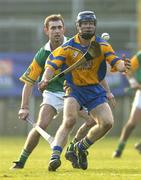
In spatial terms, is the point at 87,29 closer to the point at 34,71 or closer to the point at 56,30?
the point at 56,30

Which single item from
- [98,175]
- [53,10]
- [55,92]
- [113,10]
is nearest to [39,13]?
[53,10]

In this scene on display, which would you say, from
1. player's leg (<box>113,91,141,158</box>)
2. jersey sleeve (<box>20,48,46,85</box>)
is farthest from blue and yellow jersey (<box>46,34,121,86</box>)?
player's leg (<box>113,91,141,158</box>)

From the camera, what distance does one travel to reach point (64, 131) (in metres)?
12.2

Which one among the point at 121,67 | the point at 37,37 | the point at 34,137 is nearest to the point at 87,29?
the point at 121,67

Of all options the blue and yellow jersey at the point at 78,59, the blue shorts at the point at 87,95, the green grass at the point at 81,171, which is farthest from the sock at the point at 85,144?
the blue and yellow jersey at the point at 78,59

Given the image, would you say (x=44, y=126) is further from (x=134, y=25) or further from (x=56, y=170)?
(x=134, y=25)

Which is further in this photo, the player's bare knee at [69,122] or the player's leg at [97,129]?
the player's leg at [97,129]

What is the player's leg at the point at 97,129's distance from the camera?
12.3 meters

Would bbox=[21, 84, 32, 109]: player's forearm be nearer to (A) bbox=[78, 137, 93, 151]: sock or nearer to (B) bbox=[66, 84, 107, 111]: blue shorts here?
(B) bbox=[66, 84, 107, 111]: blue shorts

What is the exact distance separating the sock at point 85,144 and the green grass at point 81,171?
1.08 ft

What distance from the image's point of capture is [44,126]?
42.5 feet

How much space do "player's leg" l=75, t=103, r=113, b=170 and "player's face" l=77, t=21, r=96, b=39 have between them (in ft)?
3.28

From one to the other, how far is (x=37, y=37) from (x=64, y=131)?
1578cm

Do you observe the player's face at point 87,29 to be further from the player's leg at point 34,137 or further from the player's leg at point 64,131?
the player's leg at point 34,137
